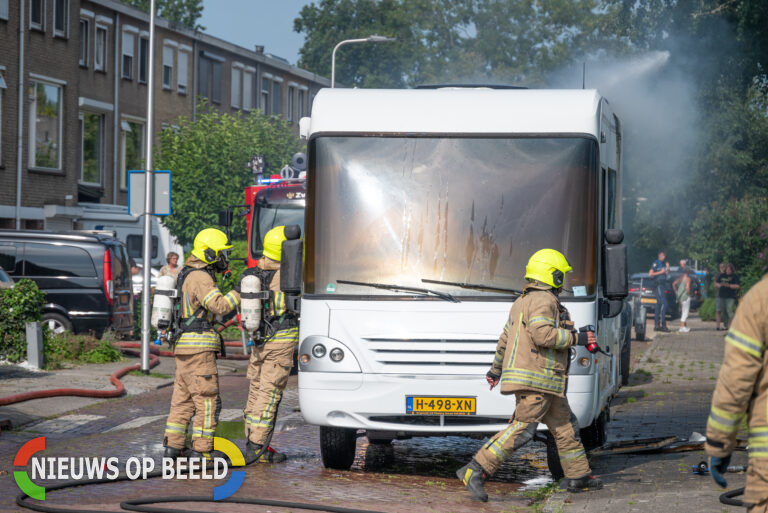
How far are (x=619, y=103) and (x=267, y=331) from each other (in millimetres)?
15487

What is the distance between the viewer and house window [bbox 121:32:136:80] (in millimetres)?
43250

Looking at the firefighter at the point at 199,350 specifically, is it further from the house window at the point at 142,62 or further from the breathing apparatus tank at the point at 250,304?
the house window at the point at 142,62

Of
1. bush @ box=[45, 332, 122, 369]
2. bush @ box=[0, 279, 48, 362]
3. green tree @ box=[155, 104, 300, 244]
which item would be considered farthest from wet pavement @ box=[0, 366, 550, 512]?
green tree @ box=[155, 104, 300, 244]

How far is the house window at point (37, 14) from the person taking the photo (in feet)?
113

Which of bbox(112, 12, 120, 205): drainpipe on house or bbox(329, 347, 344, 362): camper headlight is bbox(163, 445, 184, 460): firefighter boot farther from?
bbox(112, 12, 120, 205): drainpipe on house

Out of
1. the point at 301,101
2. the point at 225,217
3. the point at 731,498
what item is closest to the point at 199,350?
the point at 731,498

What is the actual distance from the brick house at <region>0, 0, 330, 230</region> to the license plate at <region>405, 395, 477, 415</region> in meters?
26.6

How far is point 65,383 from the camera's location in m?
14.8

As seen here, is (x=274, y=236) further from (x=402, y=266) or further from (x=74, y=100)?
(x=74, y=100)

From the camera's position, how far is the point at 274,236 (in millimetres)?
9625

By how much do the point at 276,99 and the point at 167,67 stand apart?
11348mm

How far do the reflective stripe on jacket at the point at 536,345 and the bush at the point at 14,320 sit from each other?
383 inches

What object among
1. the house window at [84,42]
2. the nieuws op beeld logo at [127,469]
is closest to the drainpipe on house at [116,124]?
the house window at [84,42]

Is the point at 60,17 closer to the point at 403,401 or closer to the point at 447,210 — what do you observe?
the point at 447,210
